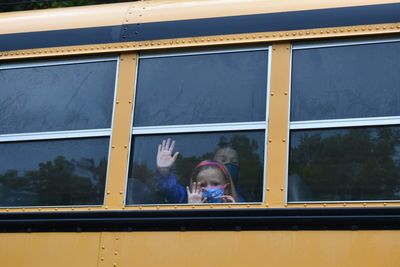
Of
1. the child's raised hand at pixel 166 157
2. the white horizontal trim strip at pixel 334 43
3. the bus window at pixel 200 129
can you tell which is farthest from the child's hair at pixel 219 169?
the white horizontal trim strip at pixel 334 43

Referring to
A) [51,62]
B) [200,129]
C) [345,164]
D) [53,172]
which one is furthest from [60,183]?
[345,164]

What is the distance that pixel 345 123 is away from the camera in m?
3.54

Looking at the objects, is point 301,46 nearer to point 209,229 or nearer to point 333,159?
point 333,159

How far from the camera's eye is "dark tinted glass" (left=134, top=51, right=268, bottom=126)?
12.3 ft

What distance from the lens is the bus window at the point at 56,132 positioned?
392 cm

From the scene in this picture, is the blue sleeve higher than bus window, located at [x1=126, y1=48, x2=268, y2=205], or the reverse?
bus window, located at [x1=126, y1=48, x2=268, y2=205]

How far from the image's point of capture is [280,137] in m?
3.60

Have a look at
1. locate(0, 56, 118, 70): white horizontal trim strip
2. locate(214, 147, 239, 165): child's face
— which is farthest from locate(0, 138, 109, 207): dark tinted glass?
locate(214, 147, 239, 165): child's face

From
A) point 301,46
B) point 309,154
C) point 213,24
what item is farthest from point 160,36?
point 309,154

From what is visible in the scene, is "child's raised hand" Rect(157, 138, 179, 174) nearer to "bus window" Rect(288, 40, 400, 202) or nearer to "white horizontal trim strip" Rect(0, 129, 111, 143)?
"white horizontal trim strip" Rect(0, 129, 111, 143)

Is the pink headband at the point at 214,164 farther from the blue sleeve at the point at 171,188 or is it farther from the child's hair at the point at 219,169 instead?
the blue sleeve at the point at 171,188

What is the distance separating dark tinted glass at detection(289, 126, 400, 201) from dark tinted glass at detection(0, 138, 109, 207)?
3.25 feet

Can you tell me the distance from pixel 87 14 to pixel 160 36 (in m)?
0.52
